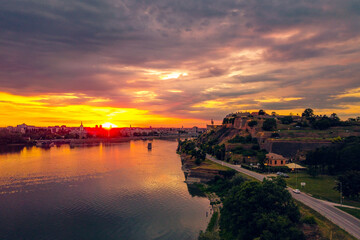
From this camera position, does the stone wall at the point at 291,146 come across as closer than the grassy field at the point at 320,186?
No

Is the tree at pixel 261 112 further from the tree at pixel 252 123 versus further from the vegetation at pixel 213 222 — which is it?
the vegetation at pixel 213 222

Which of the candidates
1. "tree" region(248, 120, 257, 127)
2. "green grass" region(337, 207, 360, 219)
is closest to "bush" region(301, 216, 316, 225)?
"green grass" region(337, 207, 360, 219)

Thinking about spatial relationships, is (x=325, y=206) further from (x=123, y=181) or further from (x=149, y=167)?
(x=149, y=167)

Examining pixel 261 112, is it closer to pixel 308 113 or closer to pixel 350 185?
pixel 308 113

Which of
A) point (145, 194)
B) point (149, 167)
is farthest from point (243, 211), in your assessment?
point (149, 167)

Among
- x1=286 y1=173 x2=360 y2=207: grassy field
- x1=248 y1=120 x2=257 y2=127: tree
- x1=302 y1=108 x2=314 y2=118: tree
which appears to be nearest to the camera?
x1=286 y1=173 x2=360 y2=207: grassy field

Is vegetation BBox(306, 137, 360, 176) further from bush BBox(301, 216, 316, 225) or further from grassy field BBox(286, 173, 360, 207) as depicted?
bush BBox(301, 216, 316, 225)

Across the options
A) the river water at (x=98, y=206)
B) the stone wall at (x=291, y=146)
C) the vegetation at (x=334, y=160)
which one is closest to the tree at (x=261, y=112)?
the stone wall at (x=291, y=146)
